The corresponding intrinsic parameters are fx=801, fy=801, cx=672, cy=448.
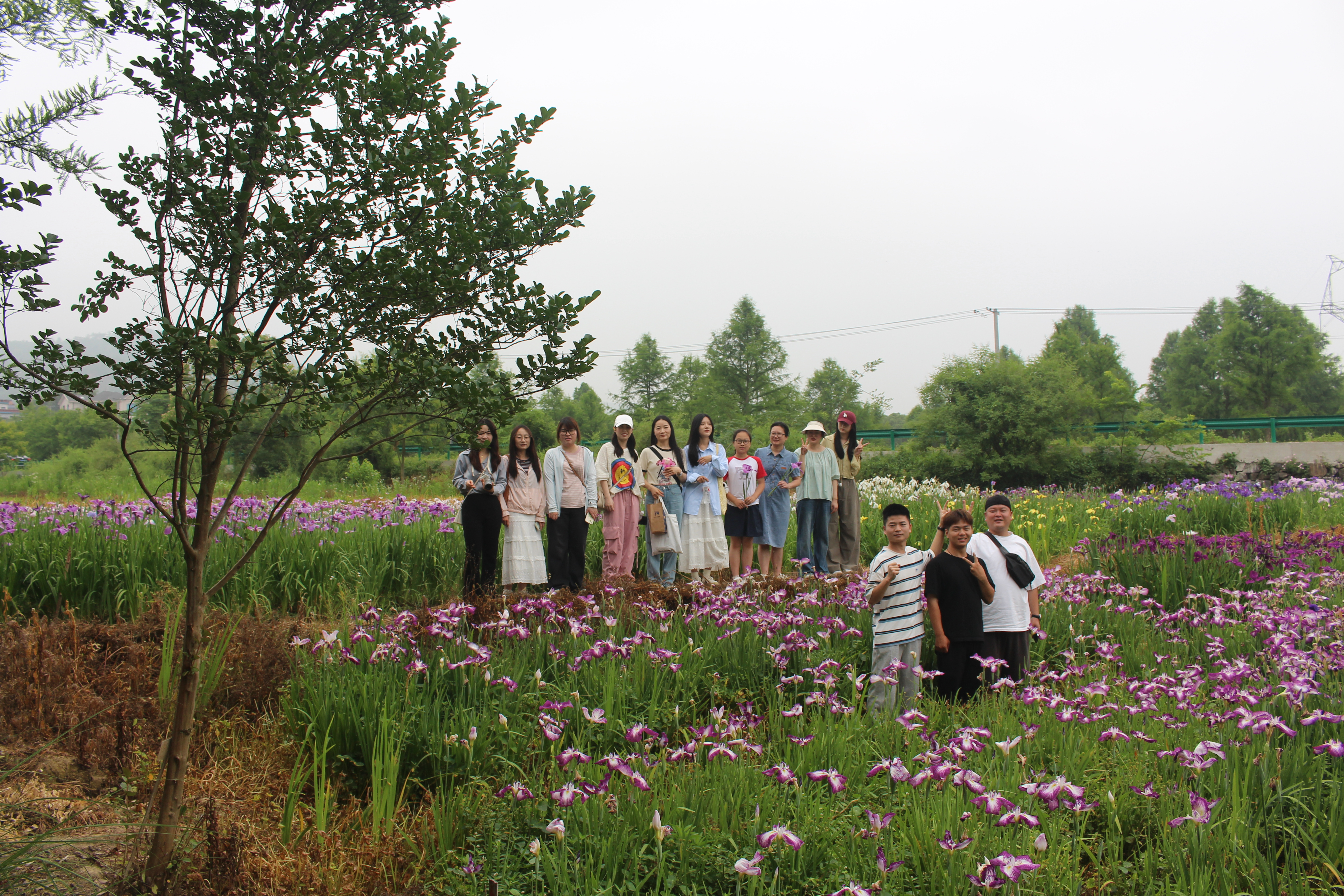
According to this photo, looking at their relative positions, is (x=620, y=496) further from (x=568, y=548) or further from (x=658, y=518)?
(x=568, y=548)

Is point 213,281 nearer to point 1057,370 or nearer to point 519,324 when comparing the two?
point 519,324

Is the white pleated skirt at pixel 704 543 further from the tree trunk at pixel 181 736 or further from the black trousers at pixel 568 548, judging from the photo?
the tree trunk at pixel 181 736

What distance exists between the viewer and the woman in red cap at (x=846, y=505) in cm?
805

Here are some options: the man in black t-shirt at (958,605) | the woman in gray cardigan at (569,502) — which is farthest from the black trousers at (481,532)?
the man in black t-shirt at (958,605)

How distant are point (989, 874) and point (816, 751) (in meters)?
1.06

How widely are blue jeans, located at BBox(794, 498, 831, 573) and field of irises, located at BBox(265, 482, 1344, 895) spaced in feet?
8.96

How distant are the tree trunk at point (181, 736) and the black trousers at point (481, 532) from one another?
13.9 ft

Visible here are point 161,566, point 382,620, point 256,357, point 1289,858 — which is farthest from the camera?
point 161,566

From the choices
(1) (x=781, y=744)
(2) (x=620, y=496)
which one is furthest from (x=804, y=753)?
(2) (x=620, y=496)

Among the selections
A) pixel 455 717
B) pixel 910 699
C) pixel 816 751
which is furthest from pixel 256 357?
pixel 910 699

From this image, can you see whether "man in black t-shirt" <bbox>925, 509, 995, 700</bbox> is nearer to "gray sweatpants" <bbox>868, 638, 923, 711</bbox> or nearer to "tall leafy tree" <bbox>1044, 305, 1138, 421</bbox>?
"gray sweatpants" <bbox>868, 638, 923, 711</bbox>

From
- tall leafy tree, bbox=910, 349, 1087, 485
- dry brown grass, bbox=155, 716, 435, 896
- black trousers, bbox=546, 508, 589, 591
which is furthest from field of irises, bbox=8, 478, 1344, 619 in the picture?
tall leafy tree, bbox=910, 349, 1087, 485

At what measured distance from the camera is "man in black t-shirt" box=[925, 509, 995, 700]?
4.46m

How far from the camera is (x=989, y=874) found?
1873 millimetres
